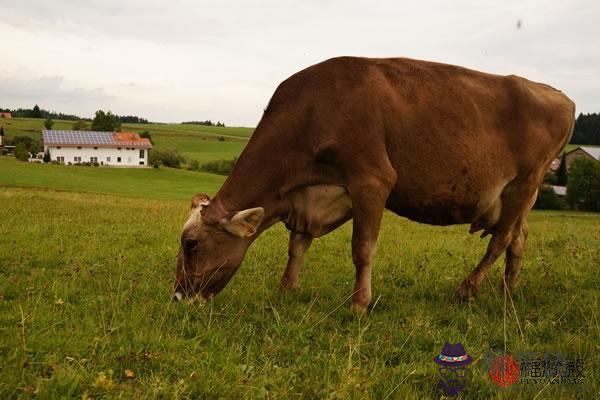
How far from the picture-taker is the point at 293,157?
17.9ft

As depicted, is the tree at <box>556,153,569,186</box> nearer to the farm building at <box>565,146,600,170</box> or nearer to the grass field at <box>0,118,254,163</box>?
the farm building at <box>565,146,600,170</box>

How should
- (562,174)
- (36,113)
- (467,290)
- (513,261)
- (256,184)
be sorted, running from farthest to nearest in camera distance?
(36,113), (562,174), (513,261), (467,290), (256,184)

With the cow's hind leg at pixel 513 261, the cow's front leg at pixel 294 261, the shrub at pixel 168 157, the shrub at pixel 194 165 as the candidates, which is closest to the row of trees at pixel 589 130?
the shrub at pixel 194 165

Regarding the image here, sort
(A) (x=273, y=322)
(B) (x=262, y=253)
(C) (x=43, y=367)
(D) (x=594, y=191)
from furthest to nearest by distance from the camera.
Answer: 1. (D) (x=594, y=191)
2. (B) (x=262, y=253)
3. (A) (x=273, y=322)
4. (C) (x=43, y=367)

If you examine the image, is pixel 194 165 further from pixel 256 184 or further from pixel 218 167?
pixel 256 184

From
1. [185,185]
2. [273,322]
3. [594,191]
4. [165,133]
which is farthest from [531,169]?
[165,133]

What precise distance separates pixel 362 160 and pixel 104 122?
5025 inches

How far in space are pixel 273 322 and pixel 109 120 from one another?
12954 cm

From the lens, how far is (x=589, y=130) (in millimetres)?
115188

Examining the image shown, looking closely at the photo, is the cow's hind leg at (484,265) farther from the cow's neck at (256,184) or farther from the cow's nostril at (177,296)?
the cow's nostril at (177,296)

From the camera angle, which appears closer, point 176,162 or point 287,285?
point 287,285

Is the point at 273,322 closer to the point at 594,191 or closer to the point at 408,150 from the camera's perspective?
the point at 408,150

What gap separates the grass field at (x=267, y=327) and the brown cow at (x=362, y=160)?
0.60 metres

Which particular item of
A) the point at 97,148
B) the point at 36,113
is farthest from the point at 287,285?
the point at 36,113
